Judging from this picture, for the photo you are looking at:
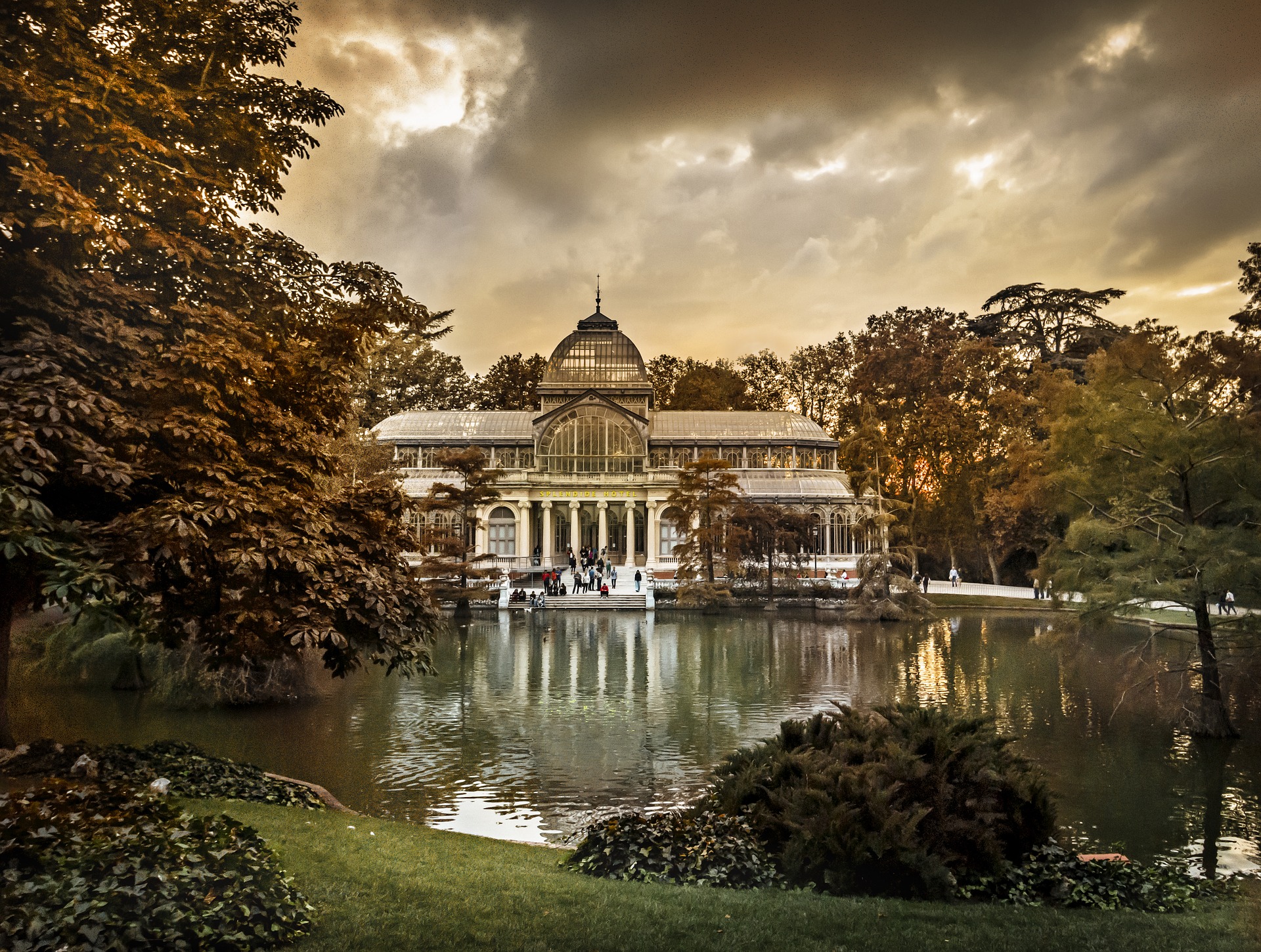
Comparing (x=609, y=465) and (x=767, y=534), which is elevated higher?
(x=609, y=465)

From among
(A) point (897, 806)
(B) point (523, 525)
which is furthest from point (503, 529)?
(A) point (897, 806)

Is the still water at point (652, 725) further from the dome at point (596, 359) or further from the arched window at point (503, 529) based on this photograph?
the dome at point (596, 359)

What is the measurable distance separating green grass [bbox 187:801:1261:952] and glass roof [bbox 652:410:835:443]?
155 feet

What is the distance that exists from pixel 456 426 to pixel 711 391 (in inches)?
830

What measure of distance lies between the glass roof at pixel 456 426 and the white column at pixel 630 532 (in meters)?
7.19

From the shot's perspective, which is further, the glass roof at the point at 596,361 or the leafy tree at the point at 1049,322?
the glass roof at the point at 596,361

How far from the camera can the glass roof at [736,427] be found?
5446 cm

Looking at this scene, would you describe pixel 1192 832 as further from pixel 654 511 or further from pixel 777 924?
pixel 654 511

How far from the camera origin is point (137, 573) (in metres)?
6.65

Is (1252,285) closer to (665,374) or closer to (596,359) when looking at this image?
(596,359)

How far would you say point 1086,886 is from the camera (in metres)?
7.54

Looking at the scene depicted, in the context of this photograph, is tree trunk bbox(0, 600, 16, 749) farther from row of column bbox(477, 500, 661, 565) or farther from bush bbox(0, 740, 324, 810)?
row of column bbox(477, 500, 661, 565)

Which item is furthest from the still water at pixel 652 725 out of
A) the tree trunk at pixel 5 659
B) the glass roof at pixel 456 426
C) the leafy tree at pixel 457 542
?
the glass roof at pixel 456 426

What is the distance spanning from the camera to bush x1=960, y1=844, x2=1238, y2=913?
24.2 ft
